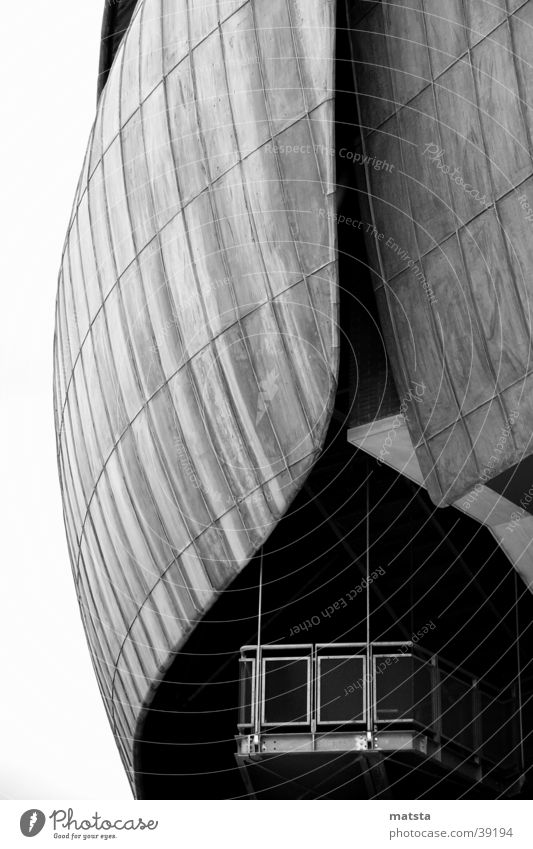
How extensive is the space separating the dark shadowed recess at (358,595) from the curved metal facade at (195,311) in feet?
2.88

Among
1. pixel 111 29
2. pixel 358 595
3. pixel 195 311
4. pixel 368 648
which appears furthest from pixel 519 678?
pixel 111 29

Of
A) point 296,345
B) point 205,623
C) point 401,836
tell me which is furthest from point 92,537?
point 401,836

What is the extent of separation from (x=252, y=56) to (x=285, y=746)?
33.4 ft

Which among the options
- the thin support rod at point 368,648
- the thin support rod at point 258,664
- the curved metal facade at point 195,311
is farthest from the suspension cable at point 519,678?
the curved metal facade at point 195,311

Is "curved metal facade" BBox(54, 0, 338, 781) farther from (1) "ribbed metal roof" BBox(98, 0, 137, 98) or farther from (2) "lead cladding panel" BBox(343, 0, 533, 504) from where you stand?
(1) "ribbed metal roof" BBox(98, 0, 137, 98)

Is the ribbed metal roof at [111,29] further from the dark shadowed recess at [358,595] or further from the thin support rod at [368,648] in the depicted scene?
the thin support rod at [368,648]

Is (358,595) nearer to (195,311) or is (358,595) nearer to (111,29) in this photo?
(195,311)

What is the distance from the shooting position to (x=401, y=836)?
1545cm

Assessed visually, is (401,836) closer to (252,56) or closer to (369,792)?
(369,792)

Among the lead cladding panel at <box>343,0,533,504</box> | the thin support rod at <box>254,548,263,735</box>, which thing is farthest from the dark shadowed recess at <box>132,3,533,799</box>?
the lead cladding panel at <box>343,0,533,504</box>

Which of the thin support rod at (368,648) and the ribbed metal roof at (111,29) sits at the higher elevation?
the ribbed metal roof at (111,29)

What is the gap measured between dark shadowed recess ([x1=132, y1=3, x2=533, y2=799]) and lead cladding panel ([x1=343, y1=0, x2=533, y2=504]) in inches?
135

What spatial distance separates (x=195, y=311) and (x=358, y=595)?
575 centimetres

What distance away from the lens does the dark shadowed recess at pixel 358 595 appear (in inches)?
918
